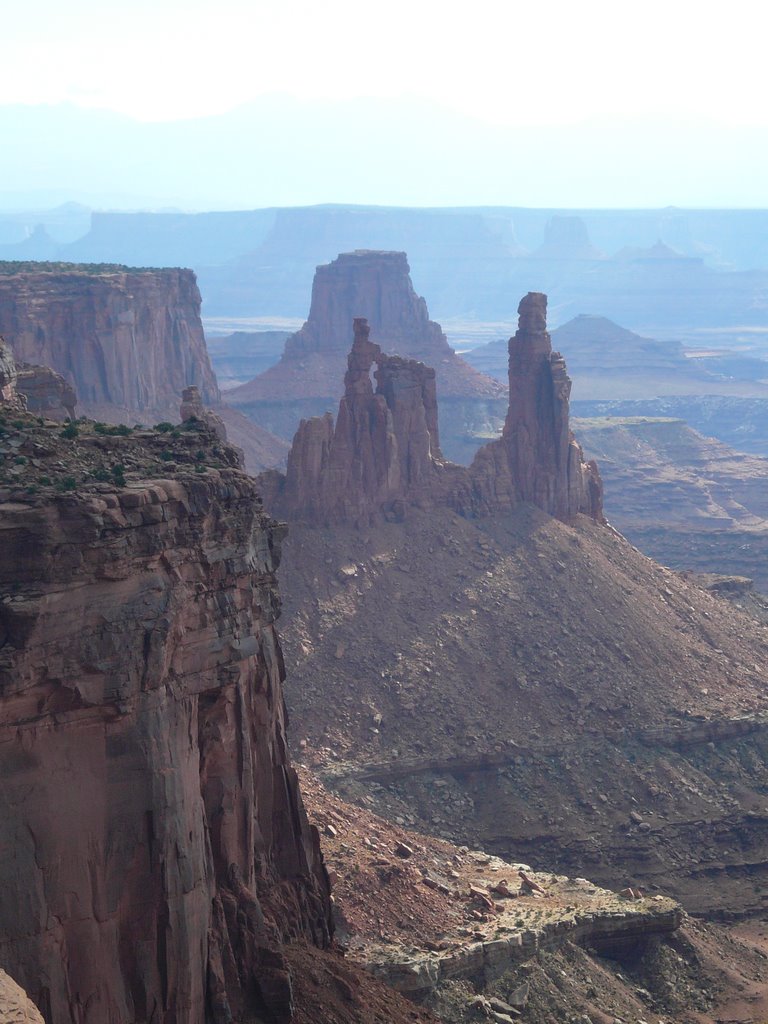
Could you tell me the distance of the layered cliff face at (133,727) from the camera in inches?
1303

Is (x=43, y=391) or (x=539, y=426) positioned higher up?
(x=43, y=391)

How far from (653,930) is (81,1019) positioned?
30713 millimetres

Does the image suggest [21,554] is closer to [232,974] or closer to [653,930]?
[232,974]

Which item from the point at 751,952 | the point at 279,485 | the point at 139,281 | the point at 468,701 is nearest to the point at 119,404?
the point at 139,281

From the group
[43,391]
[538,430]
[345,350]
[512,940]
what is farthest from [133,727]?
[345,350]

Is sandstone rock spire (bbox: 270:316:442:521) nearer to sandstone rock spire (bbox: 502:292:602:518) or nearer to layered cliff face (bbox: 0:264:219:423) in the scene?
sandstone rock spire (bbox: 502:292:602:518)

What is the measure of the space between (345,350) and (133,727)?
155m

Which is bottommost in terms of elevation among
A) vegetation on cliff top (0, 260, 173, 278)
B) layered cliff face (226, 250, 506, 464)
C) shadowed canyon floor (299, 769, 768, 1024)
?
shadowed canyon floor (299, 769, 768, 1024)

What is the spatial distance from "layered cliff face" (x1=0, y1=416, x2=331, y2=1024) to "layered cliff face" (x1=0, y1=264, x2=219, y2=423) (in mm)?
85959

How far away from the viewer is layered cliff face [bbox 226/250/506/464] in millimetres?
177500

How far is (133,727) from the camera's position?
Answer: 113 ft

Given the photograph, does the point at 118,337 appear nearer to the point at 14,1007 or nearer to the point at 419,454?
the point at 419,454

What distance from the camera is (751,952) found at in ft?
216

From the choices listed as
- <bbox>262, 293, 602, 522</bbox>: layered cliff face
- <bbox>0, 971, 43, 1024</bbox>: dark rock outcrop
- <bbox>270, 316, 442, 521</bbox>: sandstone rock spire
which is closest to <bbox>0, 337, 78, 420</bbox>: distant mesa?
<bbox>262, 293, 602, 522</bbox>: layered cliff face
